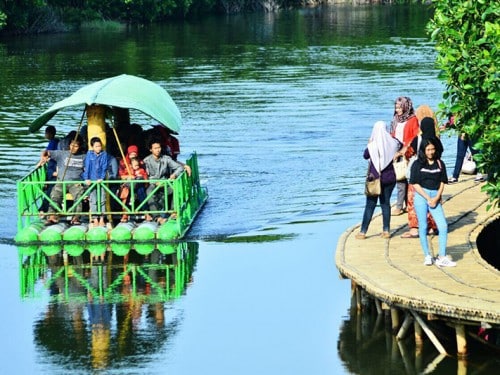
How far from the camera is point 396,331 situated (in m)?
15.2

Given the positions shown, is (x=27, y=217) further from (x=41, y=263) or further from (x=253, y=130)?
(x=253, y=130)

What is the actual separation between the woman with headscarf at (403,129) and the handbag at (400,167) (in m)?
0.23

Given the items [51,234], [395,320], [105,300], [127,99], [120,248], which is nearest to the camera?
[395,320]

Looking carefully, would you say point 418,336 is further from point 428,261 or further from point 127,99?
point 127,99

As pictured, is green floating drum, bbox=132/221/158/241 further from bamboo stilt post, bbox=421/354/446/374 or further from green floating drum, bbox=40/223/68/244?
bamboo stilt post, bbox=421/354/446/374

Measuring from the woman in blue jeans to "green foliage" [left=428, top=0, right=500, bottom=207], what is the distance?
1.94 feet

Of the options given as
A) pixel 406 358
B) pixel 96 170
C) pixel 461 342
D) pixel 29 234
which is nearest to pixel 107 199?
pixel 96 170

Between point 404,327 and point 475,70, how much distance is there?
313 cm

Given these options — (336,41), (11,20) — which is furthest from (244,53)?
(11,20)

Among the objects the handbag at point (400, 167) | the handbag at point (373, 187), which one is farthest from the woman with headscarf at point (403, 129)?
the handbag at point (373, 187)

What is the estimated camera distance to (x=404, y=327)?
1491cm

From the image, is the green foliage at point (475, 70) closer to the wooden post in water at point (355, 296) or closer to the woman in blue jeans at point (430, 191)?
the woman in blue jeans at point (430, 191)

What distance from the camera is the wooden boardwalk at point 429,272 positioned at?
45.4 feet

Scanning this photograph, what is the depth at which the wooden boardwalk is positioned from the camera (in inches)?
545
